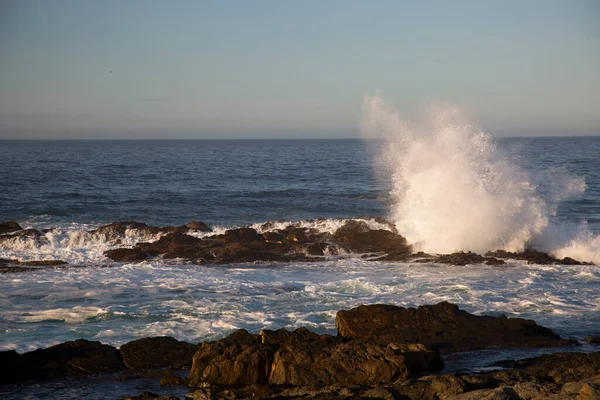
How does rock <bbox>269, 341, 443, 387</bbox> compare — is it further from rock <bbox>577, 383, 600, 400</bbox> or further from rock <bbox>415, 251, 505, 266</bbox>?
rock <bbox>415, 251, 505, 266</bbox>

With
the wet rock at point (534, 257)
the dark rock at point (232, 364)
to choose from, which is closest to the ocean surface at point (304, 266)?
the wet rock at point (534, 257)

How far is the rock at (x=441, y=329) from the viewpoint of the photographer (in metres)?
13.5

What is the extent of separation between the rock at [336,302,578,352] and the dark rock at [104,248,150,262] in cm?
1091

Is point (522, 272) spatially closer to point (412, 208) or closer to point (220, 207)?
point (412, 208)

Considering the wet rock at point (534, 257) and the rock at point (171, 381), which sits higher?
the wet rock at point (534, 257)

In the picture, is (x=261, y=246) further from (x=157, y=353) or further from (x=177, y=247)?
(x=157, y=353)

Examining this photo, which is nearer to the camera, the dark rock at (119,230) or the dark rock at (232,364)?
the dark rock at (232,364)

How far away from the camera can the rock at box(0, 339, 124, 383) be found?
11797 mm

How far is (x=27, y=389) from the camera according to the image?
36.9ft

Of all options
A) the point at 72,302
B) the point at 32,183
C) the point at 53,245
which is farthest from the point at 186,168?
the point at 72,302

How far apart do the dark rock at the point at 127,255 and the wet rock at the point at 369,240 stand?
6635 millimetres

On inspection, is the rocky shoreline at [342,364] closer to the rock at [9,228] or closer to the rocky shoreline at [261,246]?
the rocky shoreline at [261,246]

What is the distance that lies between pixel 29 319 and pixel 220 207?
76.3ft

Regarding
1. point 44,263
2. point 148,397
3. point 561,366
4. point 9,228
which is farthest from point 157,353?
point 9,228
